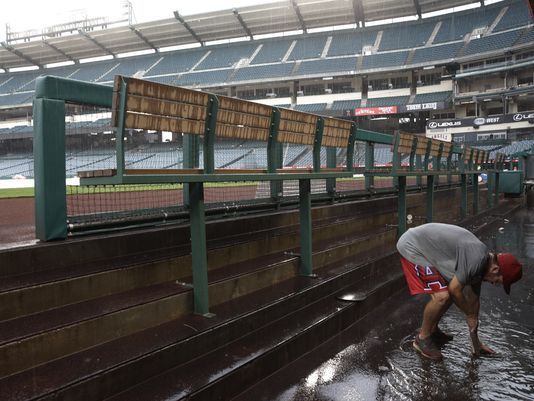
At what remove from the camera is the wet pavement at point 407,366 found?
2.62 meters

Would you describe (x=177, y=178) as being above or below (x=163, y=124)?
below

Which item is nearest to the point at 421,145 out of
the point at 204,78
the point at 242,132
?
the point at 242,132

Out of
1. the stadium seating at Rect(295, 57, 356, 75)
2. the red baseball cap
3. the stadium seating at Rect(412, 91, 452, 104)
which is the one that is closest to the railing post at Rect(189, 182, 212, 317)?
the red baseball cap

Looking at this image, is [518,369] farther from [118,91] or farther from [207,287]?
[118,91]

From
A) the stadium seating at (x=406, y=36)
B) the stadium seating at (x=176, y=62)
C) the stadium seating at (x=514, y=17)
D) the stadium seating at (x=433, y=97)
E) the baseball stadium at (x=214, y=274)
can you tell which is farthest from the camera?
the stadium seating at (x=176, y=62)

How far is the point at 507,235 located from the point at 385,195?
2.56 meters

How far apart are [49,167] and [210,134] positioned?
1353 millimetres

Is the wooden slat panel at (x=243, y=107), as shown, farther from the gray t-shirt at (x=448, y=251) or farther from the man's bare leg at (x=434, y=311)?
the man's bare leg at (x=434, y=311)

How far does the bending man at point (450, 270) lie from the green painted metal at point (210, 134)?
163cm

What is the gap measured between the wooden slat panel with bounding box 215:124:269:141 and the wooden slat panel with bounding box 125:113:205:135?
23cm

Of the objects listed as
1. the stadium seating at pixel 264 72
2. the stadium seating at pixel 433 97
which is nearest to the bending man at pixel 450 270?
the stadium seating at pixel 433 97

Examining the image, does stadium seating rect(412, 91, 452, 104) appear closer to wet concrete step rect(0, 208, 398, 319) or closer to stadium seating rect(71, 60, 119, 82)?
stadium seating rect(71, 60, 119, 82)

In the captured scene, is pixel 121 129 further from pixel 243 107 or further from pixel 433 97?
pixel 433 97

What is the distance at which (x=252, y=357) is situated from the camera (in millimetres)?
2734
